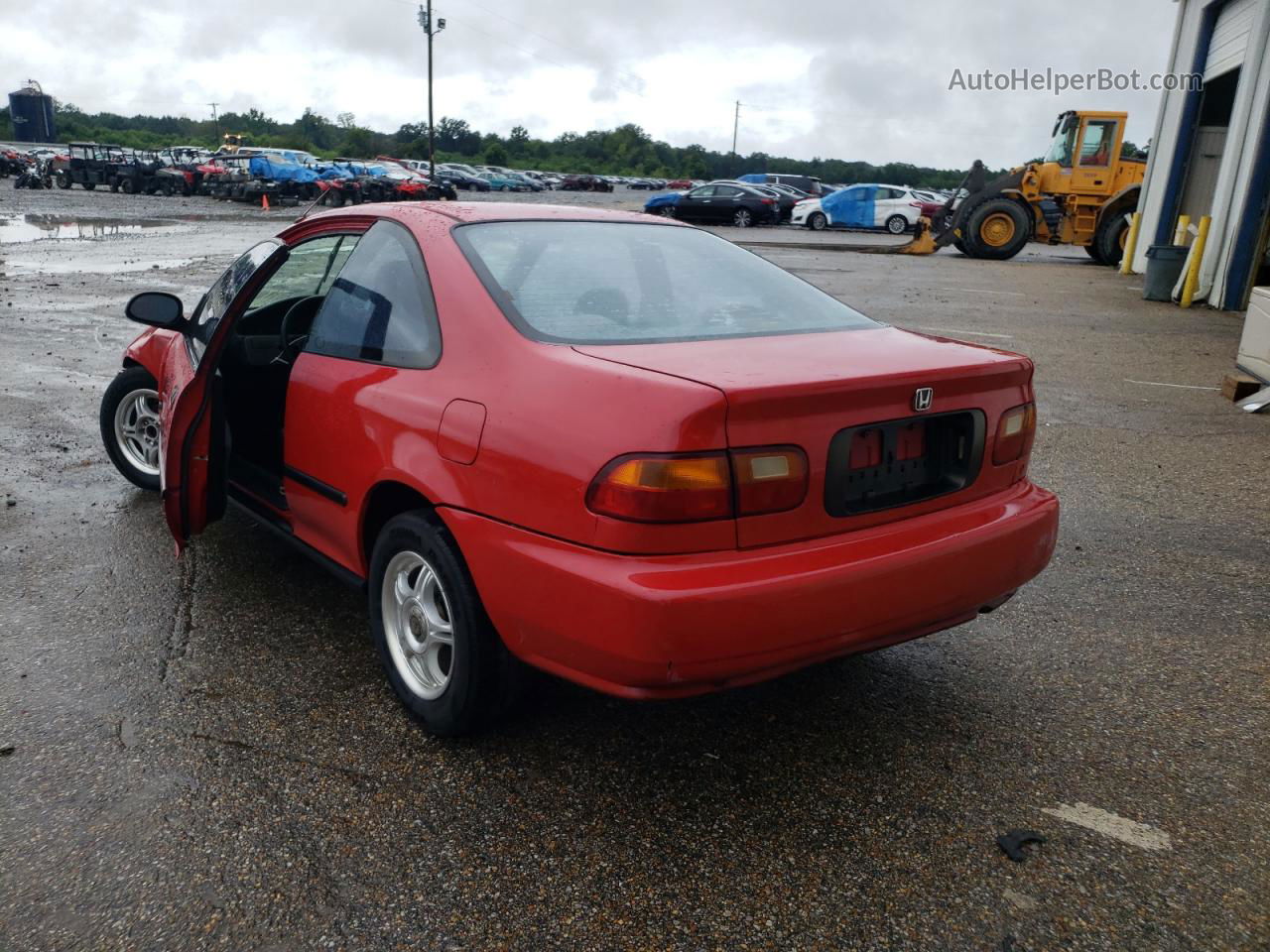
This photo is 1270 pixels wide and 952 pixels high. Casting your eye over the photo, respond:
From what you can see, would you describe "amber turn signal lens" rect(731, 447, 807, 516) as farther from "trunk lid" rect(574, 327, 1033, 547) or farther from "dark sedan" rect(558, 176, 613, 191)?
"dark sedan" rect(558, 176, 613, 191)

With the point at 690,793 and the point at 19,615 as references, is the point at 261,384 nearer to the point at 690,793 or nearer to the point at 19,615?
the point at 19,615

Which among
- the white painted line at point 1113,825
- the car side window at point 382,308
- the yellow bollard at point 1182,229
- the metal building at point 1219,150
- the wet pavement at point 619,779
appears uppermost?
the metal building at point 1219,150

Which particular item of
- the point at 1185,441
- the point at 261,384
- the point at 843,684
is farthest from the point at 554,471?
the point at 1185,441

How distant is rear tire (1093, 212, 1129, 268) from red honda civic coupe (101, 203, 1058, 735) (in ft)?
65.8

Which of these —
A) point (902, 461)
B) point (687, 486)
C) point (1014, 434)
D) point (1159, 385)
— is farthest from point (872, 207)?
point (687, 486)

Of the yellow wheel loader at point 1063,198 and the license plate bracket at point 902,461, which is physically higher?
the yellow wheel loader at point 1063,198

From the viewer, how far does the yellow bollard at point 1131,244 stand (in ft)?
61.2

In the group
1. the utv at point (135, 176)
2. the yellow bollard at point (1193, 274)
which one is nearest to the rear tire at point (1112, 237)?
the yellow bollard at point (1193, 274)

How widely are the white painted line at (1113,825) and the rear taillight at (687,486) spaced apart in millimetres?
1113

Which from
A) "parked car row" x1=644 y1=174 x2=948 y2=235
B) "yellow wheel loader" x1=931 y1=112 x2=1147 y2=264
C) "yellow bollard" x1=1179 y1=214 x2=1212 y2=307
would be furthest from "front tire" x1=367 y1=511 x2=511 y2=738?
"parked car row" x1=644 y1=174 x2=948 y2=235

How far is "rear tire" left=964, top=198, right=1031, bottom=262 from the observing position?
20.7m

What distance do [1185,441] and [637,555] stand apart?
546 centimetres

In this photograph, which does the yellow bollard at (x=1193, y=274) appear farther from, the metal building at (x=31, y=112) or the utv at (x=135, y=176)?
the metal building at (x=31, y=112)

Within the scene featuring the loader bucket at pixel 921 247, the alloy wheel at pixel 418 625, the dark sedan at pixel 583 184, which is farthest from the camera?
the dark sedan at pixel 583 184
